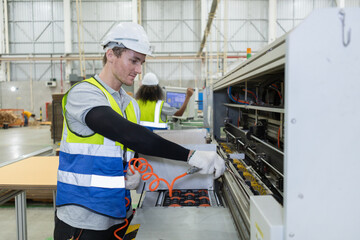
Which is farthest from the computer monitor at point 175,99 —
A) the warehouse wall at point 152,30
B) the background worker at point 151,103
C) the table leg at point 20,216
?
the warehouse wall at point 152,30

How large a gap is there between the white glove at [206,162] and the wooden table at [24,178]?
46.0 inches

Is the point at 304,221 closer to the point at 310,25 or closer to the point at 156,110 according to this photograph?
the point at 310,25

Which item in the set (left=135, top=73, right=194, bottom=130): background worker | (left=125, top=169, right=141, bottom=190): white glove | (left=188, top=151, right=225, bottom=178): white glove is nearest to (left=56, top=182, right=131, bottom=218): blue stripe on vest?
(left=125, top=169, right=141, bottom=190): white glove

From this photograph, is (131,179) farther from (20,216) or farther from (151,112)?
(151,112)

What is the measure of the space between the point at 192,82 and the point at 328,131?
1209 centimetres

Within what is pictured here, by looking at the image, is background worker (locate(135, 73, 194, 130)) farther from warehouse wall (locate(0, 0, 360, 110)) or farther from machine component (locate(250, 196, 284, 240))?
warehouse wall (locate(0, 0, 360, 110))

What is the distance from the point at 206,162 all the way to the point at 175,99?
10.6 ft

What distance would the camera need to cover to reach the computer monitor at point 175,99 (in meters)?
4.29

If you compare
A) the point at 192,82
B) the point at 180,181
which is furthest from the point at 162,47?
the point at 180,181

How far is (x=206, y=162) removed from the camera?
3.73 feet

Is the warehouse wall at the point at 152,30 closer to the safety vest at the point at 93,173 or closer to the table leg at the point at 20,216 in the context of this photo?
the table leg at the point at 20,216

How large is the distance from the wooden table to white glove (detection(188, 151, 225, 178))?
117cm

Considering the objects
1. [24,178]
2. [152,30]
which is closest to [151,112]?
[24,178]

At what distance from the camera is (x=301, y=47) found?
24.4 inches
